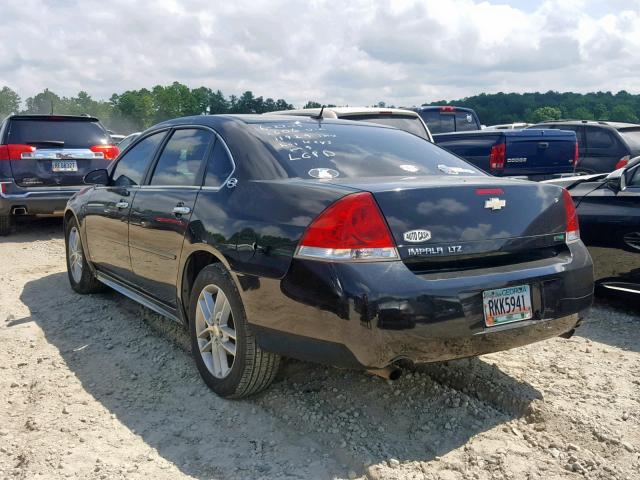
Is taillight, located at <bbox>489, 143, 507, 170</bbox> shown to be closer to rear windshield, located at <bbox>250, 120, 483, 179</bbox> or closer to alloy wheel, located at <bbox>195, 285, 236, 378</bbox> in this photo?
rear windshield, located at <bbox>250, 120, 483, 179</bbox>

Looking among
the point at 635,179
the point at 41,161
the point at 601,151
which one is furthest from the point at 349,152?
the point at 601,151

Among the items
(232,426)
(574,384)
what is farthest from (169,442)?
(574,384)

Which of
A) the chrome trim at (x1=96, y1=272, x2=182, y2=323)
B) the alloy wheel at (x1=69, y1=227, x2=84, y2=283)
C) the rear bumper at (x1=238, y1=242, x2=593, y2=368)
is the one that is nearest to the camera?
the rear bumper at (x1=238, y1=242, x2=593, y2=368)

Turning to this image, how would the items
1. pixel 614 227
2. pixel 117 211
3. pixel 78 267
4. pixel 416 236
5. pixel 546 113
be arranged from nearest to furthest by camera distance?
pixel 416 236
pixel 117 211
pixel 614 227
pixel 78 267
pixel 546 113

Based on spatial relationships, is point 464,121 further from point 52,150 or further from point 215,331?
point 215,331

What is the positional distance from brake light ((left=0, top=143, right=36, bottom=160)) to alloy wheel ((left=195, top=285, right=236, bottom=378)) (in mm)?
6746

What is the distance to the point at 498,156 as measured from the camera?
9648mm

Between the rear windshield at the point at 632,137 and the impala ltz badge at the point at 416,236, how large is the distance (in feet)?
34.4

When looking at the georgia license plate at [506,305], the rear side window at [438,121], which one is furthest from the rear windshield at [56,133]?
the georgia license plate at [506,305]

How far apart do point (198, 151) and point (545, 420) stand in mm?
2620

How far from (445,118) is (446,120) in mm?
47

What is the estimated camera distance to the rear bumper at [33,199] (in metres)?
9.19

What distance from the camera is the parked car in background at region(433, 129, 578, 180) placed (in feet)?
31.7

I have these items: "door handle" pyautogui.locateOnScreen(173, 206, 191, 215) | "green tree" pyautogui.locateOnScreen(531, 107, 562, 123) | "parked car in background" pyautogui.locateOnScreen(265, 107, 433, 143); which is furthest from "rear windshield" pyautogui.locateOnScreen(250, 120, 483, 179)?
"green tree" pyautogui.locateOnScreen(531, 107, 562, 123)
